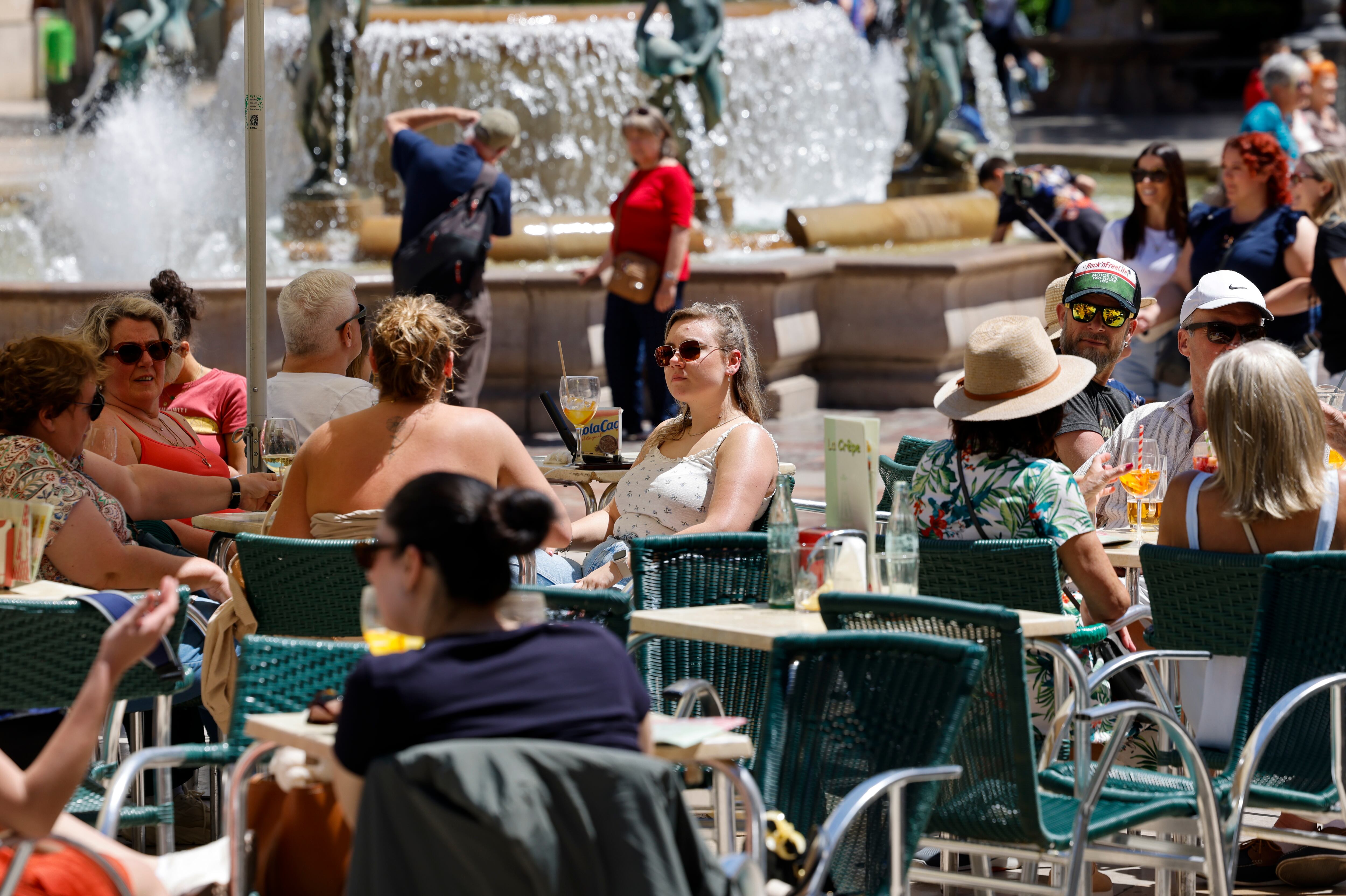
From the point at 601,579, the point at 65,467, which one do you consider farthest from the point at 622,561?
the point at 65,467

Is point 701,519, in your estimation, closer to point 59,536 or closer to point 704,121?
point 59,536

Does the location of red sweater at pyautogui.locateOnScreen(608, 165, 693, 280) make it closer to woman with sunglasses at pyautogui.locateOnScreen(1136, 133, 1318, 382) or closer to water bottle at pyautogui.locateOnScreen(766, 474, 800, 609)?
woman with sunglasses at pyautogui.locateOnScreen(1136, 133, 1318, 382)

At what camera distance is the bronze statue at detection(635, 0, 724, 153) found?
11.6 metres

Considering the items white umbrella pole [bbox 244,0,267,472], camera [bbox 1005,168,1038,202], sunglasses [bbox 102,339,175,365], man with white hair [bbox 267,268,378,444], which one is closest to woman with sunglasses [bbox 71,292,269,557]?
sunglasses [bbox 102,339,175,365]

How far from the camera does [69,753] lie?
2.77 metres

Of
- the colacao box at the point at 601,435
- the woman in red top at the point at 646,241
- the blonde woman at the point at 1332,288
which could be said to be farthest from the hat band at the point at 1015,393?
the woman in red top at the point at 646,241

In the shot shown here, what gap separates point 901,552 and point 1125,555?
95cm

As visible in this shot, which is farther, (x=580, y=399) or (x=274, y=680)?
(x=580, y=399)

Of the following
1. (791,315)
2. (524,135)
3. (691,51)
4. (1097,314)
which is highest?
(691,51)

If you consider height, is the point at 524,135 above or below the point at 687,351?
above

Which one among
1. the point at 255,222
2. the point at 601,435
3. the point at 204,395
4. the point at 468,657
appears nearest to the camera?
the point at 468,657

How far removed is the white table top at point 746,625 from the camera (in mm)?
3549

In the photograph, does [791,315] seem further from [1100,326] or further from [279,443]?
[279,443]

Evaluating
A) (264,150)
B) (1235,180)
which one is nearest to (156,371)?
(264,150)
